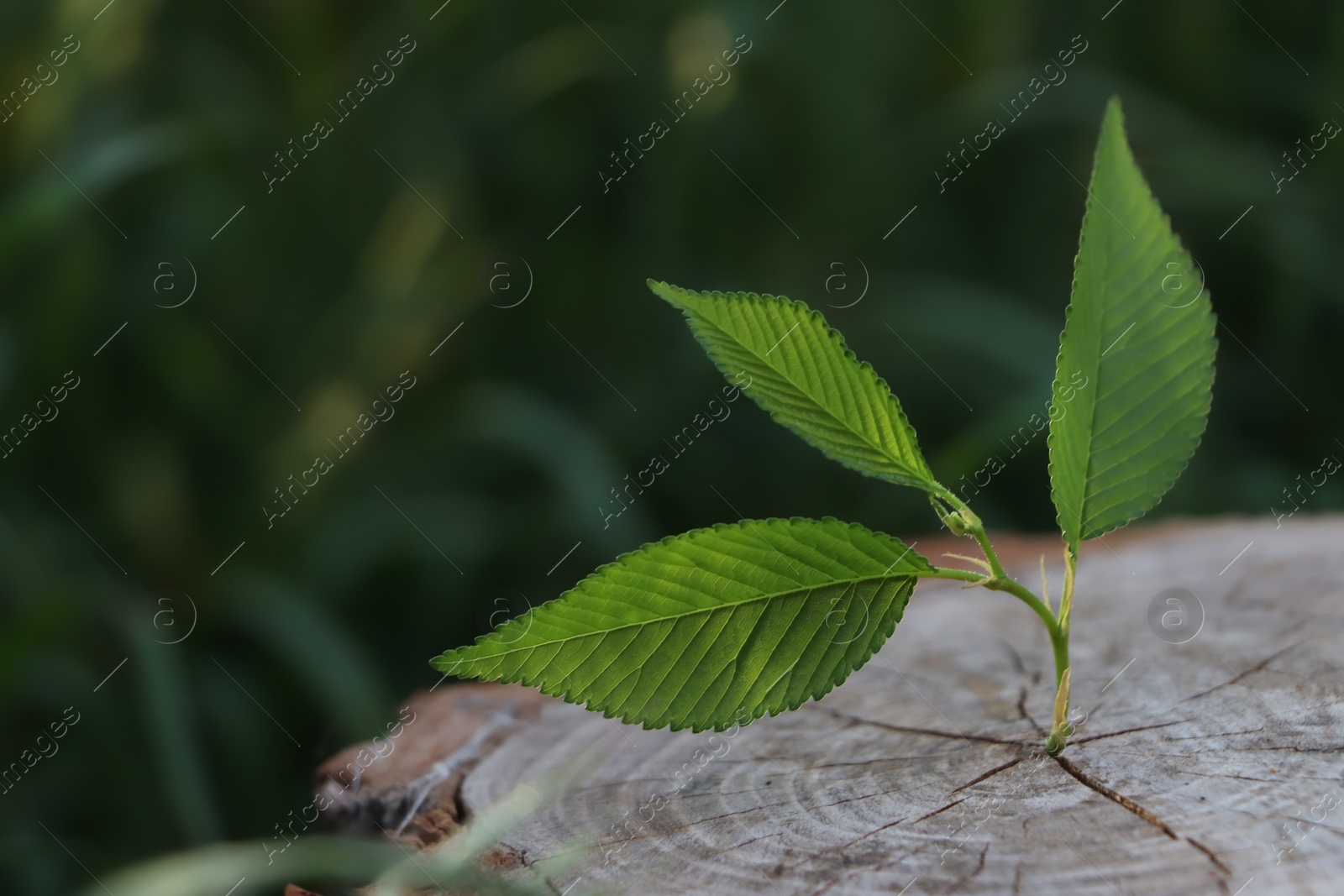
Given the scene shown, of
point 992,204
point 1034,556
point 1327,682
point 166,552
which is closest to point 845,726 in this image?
point 1327,682

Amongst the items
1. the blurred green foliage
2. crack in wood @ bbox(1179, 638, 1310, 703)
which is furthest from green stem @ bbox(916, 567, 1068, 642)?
the blurred green foliage

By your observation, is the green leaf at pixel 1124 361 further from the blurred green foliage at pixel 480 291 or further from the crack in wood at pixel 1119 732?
the blurred green foliage at pixel 480 291

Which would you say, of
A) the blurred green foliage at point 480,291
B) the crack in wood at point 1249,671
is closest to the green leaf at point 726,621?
the crack in wood at point 1249,671

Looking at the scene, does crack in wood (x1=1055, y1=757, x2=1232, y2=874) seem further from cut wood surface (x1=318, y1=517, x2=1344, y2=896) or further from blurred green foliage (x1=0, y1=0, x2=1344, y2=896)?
blurred green foliage (x1=0, y1=0, x2=1344, y2=896)

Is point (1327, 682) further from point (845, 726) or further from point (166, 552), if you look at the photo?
point (166, 552)

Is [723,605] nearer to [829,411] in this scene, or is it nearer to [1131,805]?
[829,411]

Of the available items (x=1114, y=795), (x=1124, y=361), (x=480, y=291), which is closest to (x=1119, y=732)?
(x=1114, y=795)
